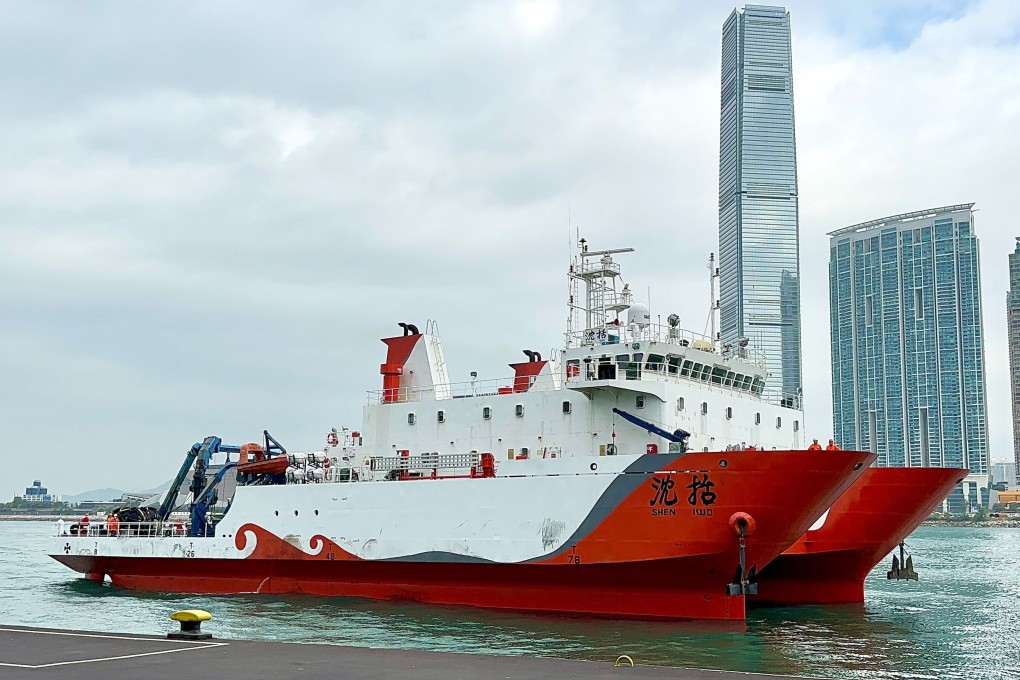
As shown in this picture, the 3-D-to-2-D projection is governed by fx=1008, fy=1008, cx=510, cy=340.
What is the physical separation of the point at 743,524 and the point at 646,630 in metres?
2.50

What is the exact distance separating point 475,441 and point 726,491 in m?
6.62

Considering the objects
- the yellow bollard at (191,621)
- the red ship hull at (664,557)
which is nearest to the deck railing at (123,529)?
the red ship hull at (664,557)

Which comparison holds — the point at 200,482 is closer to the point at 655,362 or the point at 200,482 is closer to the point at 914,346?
the point at 655,362

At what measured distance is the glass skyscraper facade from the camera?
16875cm

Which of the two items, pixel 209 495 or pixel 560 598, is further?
pixel 209 495

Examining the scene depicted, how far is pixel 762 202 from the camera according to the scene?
6855 inches

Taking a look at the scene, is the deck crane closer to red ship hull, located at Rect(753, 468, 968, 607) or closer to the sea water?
the sea water

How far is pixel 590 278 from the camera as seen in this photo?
24031 millimetres

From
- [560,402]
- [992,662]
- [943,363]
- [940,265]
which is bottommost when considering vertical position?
[992,662]

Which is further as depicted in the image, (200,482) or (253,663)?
(200,482)

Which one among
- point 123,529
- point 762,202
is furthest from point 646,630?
point 762,202

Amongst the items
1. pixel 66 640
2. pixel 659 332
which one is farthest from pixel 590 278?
pixel 66 640

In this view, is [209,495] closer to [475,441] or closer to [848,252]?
[475,441]

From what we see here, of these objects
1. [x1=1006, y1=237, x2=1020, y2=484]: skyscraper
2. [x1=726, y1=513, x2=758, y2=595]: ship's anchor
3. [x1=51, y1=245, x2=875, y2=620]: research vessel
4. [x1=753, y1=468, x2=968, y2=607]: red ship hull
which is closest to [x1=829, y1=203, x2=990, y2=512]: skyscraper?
[x1=1006, y1=237, x2=1020, y2=484]: skyscraper
